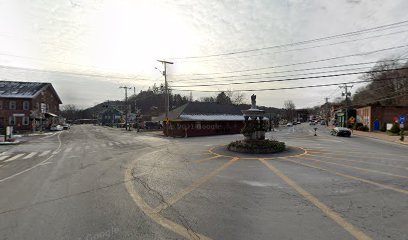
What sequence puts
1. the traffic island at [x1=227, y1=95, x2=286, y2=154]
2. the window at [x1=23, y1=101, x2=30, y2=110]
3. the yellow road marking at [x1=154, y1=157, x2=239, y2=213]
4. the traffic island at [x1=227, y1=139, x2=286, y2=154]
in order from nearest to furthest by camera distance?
the yellow road marking at [x1=154, y1=157, x2=239, y2=213] → the traffic island at [x1=227, y1=139, x2=286, y2=154] → the traffic island at [x1=227, y1=95, x2=286, y2=154] → the window at [x1=23, y1=101, x2=30, y2=110]

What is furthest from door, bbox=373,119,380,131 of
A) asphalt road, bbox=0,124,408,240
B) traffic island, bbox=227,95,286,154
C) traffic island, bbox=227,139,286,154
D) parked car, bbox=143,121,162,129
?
parked car, bbox=143,121,162,129

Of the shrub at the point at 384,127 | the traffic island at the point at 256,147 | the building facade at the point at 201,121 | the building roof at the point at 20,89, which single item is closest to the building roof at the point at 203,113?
the building facade at the point at 201,121

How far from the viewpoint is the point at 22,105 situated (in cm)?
5762

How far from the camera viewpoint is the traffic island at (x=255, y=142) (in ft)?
64.6

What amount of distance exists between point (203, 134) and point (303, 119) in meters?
158

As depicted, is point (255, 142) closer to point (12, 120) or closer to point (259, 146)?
point (259, 146)

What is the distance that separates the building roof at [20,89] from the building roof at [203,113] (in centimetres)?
2941

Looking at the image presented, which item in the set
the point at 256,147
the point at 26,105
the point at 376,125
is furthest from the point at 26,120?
the point at 376,125

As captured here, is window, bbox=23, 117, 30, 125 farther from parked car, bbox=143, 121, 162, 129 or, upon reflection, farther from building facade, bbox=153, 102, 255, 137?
building facade, bbox=153, 102, 255, 137

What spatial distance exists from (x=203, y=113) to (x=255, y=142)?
29.1 m

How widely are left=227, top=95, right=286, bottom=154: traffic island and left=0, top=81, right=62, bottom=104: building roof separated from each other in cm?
5289

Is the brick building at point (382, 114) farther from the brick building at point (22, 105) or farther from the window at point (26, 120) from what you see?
the window at point (26, 120)

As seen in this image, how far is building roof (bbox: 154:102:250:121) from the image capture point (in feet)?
151

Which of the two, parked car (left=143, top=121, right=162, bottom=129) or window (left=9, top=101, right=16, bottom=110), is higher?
window (left=9, top=101, right=16, bottom=110)
